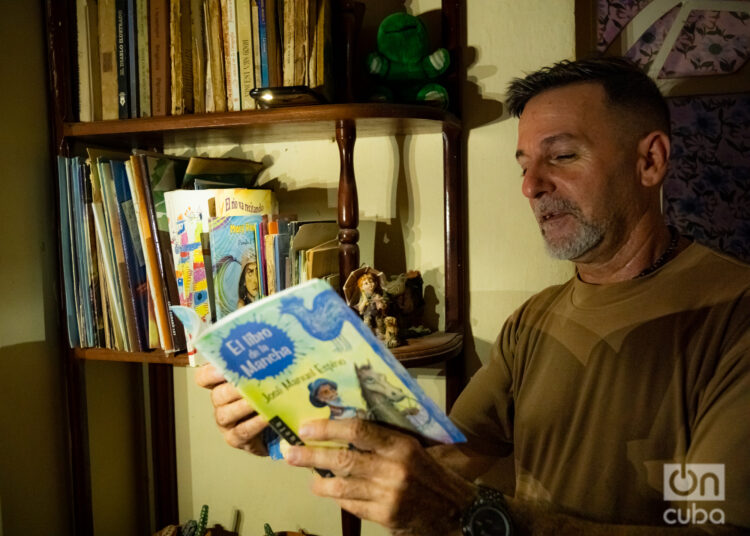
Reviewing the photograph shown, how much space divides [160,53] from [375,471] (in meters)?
0.96

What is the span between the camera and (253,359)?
0.59 meters

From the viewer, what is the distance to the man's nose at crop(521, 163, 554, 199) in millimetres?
938

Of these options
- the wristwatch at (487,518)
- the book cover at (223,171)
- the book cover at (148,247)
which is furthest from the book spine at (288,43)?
the wristwatch at (487,518)

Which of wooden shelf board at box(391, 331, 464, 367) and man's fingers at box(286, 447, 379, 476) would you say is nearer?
man's fingers at box(286, 447, 379, 476)

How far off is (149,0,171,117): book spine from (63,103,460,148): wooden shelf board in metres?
0.05

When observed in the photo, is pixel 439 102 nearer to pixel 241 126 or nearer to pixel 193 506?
pixel 241 126

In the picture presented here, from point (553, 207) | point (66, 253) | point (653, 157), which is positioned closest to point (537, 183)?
point (553, 207)

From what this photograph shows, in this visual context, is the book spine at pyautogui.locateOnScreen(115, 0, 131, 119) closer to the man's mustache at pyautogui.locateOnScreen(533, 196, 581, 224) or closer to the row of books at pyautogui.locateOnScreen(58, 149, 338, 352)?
the row of books at pyautogui.locateOnScreen(58, 149, 338, 352)

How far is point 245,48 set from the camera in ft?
3.70

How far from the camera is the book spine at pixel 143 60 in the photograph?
118 cm

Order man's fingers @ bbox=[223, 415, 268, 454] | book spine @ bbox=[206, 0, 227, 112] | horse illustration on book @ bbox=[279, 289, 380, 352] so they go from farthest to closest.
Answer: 1. book spine @ bbox=[206, 0, 227, 112]
2. man's fingers @ bbox=[223, 415, 268, 454]
3. horse illustration on book @ bbox=[279, 289, 380, 352]

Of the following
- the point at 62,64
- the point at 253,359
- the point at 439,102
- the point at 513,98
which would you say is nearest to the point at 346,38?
the point at 439,102

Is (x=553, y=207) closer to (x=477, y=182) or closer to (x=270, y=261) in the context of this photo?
(x=477, y=182)

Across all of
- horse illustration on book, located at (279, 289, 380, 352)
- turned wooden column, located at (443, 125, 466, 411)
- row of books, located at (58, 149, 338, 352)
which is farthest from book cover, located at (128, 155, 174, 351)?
horse illustration on book, located at (279, 289, 380, 352)
